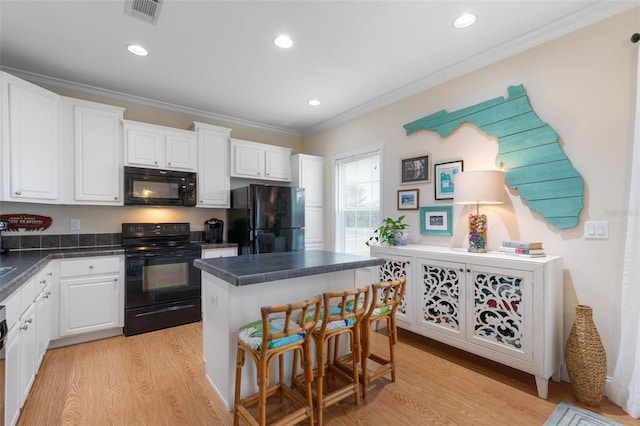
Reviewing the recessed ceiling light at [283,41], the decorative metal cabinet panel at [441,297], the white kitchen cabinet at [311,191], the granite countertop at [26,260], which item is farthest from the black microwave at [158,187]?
the decorative metal cabinet panel at [441,297]

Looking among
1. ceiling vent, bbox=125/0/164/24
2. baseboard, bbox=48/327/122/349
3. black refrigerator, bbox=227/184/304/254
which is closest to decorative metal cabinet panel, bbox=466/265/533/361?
black refrigerator, bbox=227/184/304/254

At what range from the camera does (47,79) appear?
307 centimetres

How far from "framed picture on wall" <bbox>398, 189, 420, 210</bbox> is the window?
446mm

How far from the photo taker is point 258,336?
5.33 ft

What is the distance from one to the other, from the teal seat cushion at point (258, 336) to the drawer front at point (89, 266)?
2.06m

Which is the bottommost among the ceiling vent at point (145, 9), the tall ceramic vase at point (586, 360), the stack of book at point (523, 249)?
the tall ceramic vase at point (586, 360)

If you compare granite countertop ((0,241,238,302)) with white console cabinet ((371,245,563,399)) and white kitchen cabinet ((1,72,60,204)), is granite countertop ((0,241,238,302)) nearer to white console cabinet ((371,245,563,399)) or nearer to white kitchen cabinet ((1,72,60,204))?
white kitchen cabinet ((1,72,60,204))

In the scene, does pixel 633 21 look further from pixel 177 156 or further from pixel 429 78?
pixel 177 156

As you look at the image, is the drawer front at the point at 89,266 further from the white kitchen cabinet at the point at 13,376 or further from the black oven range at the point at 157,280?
the white kitchen cabinet at the point at 13,376

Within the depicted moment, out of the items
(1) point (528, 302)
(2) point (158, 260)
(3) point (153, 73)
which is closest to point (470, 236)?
(1) point (528, 302)

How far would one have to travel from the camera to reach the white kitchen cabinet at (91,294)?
279 cm

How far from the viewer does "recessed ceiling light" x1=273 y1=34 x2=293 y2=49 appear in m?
2.41

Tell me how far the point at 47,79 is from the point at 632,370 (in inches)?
216

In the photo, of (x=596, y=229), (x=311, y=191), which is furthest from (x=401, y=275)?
(x=311, y=191)
